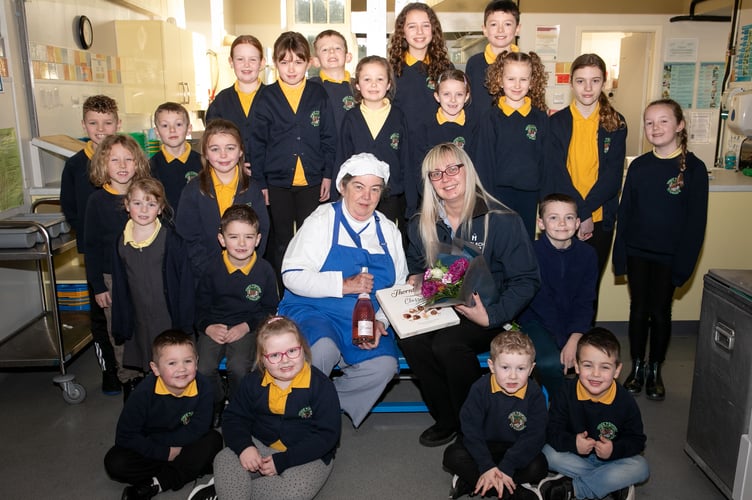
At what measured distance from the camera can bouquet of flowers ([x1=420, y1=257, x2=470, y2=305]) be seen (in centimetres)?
265

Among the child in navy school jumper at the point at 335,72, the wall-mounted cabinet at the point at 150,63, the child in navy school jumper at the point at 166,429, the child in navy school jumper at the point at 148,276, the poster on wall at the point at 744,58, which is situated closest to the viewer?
the child in navy school jumper at the point at 166,429

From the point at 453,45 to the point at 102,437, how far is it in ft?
17.7

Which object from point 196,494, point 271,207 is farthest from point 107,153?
point 196,494

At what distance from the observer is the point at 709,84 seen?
801cm

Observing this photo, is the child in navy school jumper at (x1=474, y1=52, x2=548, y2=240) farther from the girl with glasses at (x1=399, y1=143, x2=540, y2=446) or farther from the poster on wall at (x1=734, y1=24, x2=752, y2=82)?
the poster on wall at (x1=734, y1=24, x2=752, y2=82)

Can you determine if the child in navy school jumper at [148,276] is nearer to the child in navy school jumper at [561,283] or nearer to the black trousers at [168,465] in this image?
the black trousers at [168,465]

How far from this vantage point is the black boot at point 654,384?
3344 millimetres

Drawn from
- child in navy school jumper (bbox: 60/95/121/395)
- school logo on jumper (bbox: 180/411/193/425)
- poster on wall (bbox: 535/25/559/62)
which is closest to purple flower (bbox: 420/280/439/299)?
school logo on jumper (bbox: 180/411/193/425)

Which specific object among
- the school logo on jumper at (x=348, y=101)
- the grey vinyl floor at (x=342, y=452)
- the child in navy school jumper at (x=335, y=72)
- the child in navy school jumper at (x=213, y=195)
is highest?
the child in navy school jumper at (x=335, y=72)

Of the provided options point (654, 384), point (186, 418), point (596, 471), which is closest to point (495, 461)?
point (596, 471)

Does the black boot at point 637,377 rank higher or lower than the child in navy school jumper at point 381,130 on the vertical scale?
lower

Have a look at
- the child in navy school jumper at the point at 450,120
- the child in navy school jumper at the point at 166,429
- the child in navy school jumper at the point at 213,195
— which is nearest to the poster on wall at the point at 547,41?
the child in navy school jumper at the point at 450,120

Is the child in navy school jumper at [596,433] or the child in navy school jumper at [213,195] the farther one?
the child in navy school jumper at [213,195]

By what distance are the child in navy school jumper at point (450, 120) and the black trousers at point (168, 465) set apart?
1.86 m
